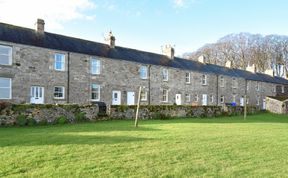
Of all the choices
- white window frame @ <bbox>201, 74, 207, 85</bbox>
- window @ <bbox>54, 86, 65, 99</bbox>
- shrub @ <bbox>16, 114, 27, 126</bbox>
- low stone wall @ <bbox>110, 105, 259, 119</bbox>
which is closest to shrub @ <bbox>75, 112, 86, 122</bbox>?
low stone wall @ <bbox>110, 105, 259, 119</bbox>

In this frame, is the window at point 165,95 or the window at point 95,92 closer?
the window at point 95,92

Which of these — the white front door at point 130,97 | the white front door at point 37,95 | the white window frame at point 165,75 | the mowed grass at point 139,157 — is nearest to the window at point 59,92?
the white front door at point 37,95

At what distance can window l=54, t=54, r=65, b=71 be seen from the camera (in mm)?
26734

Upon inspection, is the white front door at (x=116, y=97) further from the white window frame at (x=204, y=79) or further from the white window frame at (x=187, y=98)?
the white window frame at (x=204, y=79)

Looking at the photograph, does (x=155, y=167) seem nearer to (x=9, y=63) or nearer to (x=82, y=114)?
(x=82, y=114)

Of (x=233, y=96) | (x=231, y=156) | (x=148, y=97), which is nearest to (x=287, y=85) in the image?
(x=233, y=96)

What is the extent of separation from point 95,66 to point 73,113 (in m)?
11.0

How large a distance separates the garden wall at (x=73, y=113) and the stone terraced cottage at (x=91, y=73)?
7.30 metres

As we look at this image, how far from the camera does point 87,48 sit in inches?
1185

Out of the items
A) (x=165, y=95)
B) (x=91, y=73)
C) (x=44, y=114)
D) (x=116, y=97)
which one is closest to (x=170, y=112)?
(x=116, y=97)

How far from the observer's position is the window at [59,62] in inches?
1053

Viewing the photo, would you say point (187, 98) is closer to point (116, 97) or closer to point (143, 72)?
point (143, 72)

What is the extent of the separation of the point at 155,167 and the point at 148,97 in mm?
26418

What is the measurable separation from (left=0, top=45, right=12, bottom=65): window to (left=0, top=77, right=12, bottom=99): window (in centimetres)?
132
